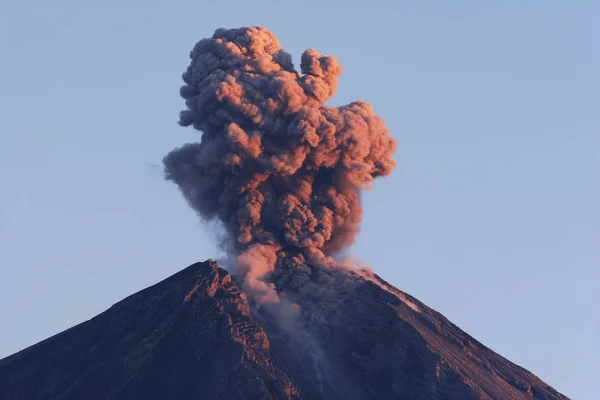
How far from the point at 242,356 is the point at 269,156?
11.6m

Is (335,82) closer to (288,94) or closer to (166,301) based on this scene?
(288,94)

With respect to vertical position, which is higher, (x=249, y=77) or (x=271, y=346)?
(x=249, y=77)

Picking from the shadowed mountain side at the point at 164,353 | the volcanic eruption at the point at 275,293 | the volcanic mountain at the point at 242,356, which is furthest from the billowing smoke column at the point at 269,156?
the shadowed mountain side at the point at 164,353

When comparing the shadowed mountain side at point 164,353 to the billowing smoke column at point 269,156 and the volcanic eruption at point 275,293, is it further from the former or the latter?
the billowing smoke column at point 269,156

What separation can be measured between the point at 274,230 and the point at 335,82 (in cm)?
862

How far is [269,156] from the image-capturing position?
133500 mm

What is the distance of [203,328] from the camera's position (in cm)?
12888

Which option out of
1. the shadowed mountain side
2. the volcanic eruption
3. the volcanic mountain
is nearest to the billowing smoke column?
the volcanic eruption

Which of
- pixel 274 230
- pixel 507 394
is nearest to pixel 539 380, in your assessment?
pixel 507 394

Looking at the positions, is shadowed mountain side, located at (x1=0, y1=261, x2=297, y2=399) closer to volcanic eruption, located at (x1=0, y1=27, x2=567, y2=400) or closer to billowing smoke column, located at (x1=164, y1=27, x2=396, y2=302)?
volcanic eruption, located at (x1=0, y1=27, x2=567, y2=400)

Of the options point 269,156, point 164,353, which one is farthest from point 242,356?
point 269,156

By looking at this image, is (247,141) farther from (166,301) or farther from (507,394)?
(507,394)

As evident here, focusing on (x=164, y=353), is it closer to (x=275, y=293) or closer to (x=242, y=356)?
(x=242, y=356)

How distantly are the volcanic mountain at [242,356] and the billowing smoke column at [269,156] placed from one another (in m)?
2.34
